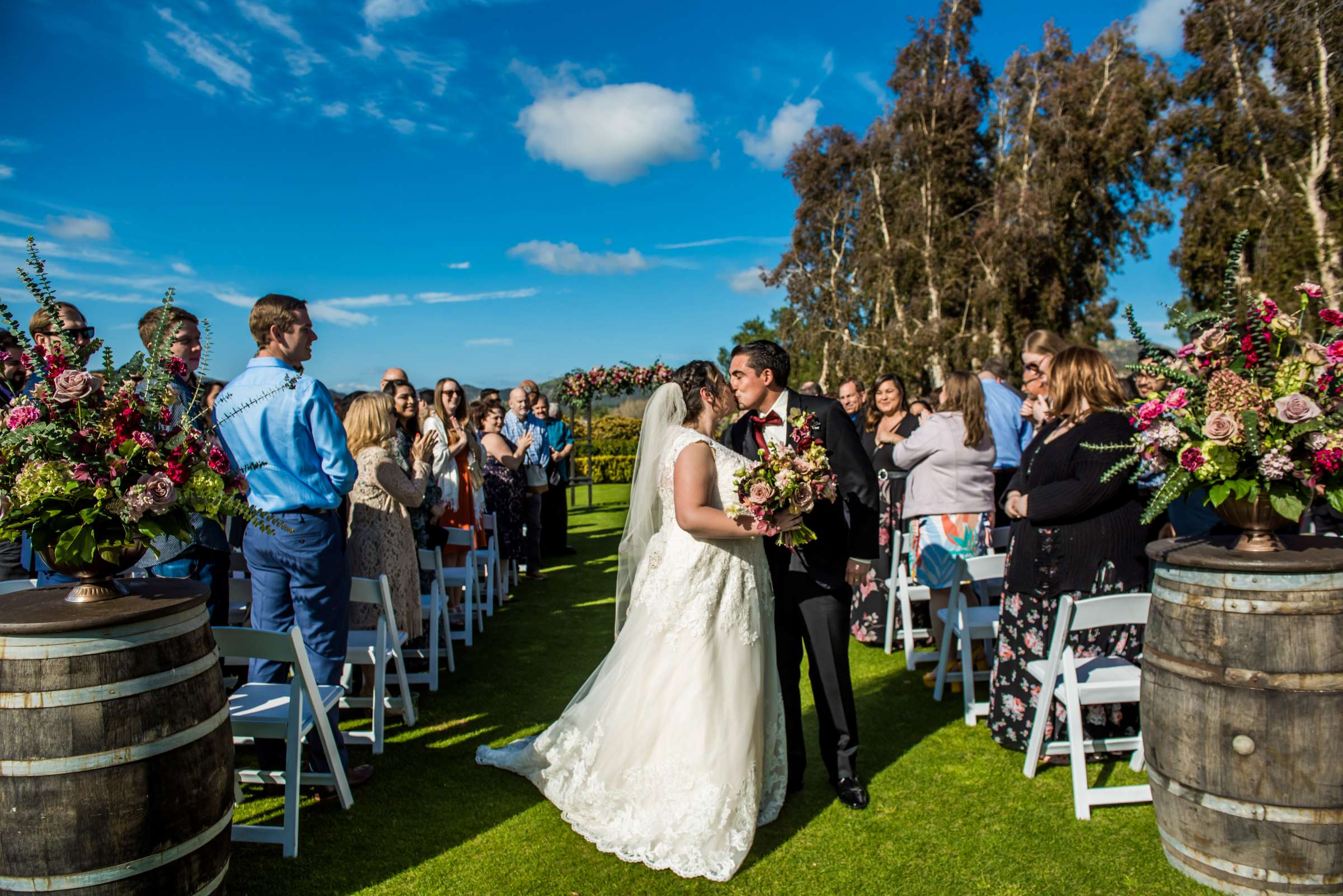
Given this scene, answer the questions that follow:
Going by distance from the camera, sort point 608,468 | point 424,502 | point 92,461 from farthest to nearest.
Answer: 1. point 608,468
2. point 424,502
3. point 92,461

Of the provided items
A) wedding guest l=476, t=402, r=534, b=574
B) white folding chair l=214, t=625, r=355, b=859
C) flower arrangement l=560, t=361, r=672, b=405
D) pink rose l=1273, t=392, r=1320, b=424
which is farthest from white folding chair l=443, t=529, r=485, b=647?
flower arrangement l=560, t=361, r=672, b=405

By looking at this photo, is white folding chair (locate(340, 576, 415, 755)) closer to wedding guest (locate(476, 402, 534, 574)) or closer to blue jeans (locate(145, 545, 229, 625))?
blue jeans (locate(145, 545, 229, 625))

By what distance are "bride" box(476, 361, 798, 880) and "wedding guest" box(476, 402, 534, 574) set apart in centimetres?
523

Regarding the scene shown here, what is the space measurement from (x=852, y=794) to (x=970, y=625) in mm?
1554

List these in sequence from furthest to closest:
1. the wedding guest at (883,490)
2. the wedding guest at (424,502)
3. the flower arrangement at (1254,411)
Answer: the wedding guest at (883,490), the wedding guest at (424,502), the flower arrangement at (1254,411)

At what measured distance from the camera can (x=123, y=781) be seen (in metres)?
2.39

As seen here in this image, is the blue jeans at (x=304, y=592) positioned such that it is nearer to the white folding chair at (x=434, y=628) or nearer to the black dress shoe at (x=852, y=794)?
the white folding chair at (x=434, y=628)

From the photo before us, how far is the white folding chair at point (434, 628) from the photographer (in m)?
5.76

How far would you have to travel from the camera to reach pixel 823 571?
4.01 meters

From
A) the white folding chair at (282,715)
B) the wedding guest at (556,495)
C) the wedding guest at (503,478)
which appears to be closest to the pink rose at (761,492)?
the white folding chair at (282,715)

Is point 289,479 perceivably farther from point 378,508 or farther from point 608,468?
point 608,468

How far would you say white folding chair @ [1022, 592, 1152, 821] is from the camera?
369 cm

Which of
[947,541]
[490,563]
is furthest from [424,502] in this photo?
[947,541]

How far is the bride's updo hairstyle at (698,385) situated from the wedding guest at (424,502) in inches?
117
